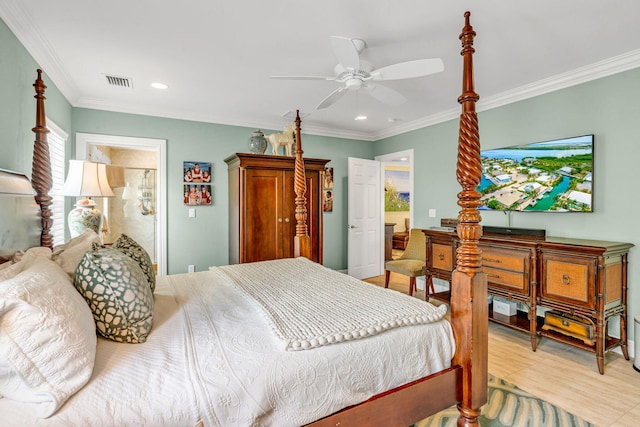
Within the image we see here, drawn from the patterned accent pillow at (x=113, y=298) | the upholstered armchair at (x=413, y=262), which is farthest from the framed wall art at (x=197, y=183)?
the patterned accent pillow at (x=113, y=298)

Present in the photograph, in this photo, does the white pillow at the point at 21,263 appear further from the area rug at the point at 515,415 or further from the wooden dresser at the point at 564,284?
the wooden dresser at the point at 564,284

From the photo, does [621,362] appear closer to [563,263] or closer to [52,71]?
[563,263]

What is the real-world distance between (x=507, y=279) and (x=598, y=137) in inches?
57.1

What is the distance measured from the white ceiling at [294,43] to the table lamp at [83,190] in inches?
33.6

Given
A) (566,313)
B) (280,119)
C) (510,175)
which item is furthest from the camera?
(280,119)

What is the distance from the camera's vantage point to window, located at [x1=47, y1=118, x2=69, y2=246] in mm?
3056

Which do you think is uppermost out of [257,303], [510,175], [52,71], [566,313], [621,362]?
[52,71]

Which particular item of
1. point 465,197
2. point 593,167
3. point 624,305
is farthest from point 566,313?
point 465,197

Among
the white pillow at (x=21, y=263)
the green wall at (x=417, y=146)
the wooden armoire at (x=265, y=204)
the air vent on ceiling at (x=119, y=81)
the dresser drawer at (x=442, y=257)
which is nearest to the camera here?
the white pillow at (x=21, y=263)

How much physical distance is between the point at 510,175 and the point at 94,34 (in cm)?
384

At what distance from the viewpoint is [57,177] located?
314 centimetres

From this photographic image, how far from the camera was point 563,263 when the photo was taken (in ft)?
8.32

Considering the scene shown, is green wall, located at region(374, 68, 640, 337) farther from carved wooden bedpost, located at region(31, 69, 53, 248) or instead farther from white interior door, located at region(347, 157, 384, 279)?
carved wooden bedpost, located at region(31, 69, 53, 248)

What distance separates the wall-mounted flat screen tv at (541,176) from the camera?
2826 millimetres
